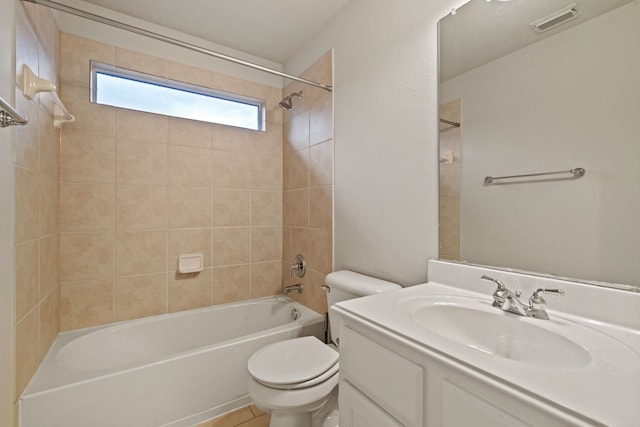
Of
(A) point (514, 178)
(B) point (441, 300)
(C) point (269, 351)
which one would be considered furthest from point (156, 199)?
(A) point (514, 178)

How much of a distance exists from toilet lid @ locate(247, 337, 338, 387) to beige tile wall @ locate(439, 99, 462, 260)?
75cm

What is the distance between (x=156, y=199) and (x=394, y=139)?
1650mm

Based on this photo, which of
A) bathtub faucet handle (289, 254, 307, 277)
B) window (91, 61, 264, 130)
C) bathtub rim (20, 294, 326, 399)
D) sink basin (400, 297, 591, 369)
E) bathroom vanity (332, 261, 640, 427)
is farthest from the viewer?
bathtub faucet handle (289, 254, 307, 277)

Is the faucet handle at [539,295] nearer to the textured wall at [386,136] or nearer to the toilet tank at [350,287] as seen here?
the textured wall at [386,136]

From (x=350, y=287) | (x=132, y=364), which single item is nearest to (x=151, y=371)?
(x=132, y=364)

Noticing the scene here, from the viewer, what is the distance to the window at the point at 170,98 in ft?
6.03

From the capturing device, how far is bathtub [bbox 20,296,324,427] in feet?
3.99

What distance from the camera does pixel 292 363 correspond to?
51.4 inches

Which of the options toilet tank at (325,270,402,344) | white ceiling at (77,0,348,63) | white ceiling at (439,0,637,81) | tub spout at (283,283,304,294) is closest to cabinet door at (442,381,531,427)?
toilet tank at (325,270,402,344)

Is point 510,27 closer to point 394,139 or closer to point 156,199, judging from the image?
point 394,139

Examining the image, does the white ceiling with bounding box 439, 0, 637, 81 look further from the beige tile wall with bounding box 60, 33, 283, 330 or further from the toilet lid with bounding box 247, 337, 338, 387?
the beige tile wall with bounding box 60, 33, 283, 330

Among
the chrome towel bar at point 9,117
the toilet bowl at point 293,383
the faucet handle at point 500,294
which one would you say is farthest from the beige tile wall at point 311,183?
the chrome towel bar at point 9,117

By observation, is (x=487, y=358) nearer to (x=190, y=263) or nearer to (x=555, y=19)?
(x=555, y=19)

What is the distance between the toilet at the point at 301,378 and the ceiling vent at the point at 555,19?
1.15 m
